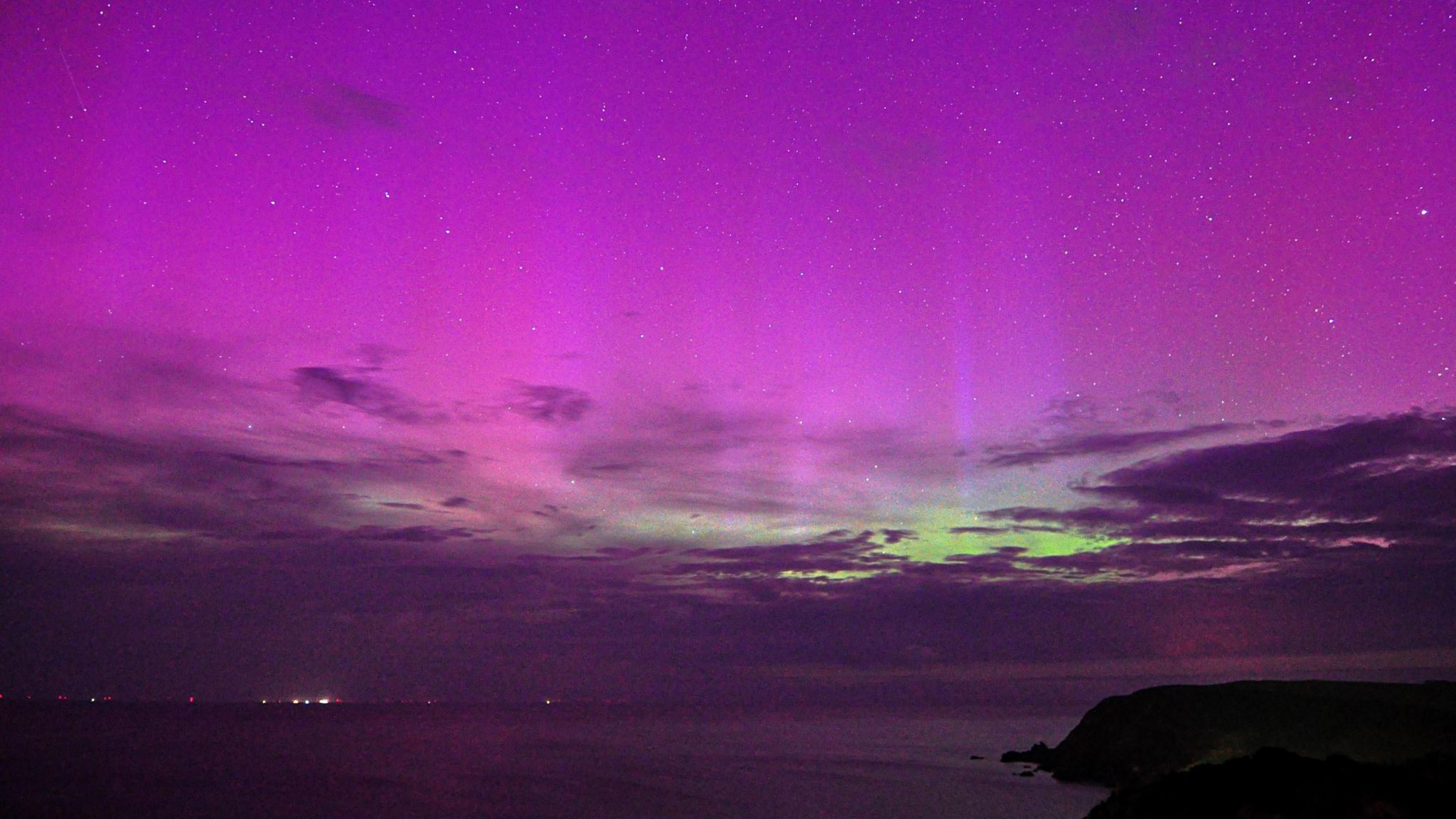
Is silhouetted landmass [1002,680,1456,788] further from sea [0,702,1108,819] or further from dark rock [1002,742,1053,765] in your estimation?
dark rock [1002,742,1053,765]

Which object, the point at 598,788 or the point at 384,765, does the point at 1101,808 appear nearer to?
the point at 598,788

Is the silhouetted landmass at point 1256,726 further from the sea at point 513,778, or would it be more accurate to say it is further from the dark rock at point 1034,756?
the dark rock at point 1034,756

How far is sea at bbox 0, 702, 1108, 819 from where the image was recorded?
188ft

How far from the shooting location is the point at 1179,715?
2657 inches

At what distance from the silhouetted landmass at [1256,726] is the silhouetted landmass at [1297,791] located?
22.0m

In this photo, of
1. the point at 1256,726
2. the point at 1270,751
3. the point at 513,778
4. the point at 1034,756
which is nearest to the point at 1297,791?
the point at 1270,751

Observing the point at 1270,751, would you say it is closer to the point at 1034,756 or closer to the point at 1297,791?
the point at 1297,791

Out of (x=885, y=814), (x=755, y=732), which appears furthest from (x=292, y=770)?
(x=755, y=732)

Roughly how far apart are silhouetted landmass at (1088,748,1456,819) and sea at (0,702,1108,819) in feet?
74.1

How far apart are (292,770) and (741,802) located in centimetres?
4876

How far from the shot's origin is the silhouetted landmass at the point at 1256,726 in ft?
182

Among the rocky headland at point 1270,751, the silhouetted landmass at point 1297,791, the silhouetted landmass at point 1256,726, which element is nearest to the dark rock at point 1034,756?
the rocky headland at point 1270,751

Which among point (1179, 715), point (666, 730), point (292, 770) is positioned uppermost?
point (1179, 715)

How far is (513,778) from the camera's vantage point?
260 ft
